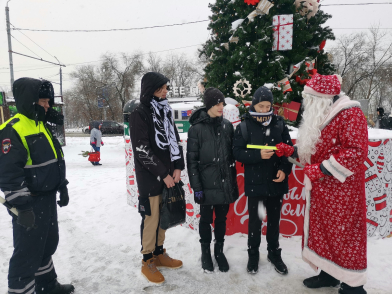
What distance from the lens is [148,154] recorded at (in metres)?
2.51

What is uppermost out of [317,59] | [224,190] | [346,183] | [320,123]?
[317,59]

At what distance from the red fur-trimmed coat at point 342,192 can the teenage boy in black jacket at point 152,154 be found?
4.42 feet

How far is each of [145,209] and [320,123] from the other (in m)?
1.87

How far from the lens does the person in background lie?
2.75 meters

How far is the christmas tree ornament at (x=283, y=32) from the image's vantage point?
362 cm

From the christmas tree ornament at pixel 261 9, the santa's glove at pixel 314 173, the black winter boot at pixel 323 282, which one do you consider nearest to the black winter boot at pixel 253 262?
the black winter boot at pixel 323 282

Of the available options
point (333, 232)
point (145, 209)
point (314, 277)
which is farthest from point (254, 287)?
point (145, 209)

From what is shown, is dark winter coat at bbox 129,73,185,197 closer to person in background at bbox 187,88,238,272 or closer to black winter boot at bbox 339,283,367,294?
person in background at bbox 187,88,238,272

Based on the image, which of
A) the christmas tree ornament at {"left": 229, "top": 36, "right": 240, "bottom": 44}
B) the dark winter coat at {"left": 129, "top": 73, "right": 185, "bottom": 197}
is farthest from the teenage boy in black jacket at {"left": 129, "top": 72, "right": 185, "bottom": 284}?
the christmas tree ornament at {"left": 229, "top": 36, "right": 240, "bottom": 44}

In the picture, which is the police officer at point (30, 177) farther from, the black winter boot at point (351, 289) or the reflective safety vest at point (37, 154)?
the black winter boot at point (351, 289)

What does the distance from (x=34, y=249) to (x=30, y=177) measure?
1.99 ft

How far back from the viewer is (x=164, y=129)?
8.82ft

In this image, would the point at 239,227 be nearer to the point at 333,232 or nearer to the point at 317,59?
the point at 333,232

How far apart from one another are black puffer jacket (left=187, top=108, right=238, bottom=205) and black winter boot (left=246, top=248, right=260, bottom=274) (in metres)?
0.62
